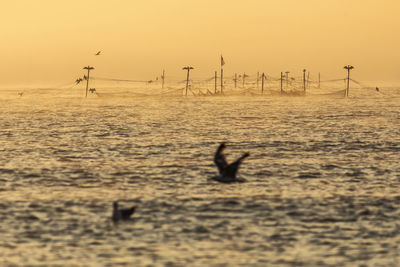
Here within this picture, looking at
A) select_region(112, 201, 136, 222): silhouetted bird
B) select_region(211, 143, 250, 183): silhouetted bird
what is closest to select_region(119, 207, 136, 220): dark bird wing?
select_region(112, 201, 136, 222): silhouetted bird

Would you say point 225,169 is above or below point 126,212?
above

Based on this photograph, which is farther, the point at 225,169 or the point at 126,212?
the point at 225,169

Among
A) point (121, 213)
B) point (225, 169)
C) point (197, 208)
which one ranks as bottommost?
point (197, 208)

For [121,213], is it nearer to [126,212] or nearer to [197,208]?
[126,212]

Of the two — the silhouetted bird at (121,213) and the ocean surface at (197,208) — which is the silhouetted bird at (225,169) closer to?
the ocean surface at (197,208)

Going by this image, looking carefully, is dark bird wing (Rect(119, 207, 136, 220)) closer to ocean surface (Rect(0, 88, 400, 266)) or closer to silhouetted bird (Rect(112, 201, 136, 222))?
silhouetted bird (Rect(112, 201, 136, 222))

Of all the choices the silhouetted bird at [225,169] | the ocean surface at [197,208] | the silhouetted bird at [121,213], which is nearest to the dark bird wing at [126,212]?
the silhouetted bird at [121,213]

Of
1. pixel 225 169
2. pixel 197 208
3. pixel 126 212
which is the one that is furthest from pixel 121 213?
pixel 225 169

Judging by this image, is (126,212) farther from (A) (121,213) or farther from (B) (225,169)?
(B) (225,169)

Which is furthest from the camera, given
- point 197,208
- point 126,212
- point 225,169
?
point 225,169

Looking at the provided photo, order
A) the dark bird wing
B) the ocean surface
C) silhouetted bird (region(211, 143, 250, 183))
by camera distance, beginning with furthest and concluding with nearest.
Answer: silhouetted bird (region(211, 143, 250, 183)) < the dark bird wing < the ocean surface

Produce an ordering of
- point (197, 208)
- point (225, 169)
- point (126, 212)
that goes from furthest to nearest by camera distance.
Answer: point (225, 169) < point (197, 208) < point (126, 212)

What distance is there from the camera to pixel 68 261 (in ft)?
108

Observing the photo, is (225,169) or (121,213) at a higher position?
(225,169)
